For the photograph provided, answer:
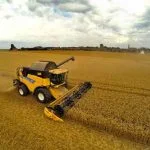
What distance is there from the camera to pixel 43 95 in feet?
40.9

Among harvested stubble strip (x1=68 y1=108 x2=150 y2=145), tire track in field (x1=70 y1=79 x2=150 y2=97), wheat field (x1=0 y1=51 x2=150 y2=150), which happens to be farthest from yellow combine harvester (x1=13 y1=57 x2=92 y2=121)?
tire track in field (x1=70 y1=79 x2=150 y2=97)

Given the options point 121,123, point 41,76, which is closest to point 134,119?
point 121,123

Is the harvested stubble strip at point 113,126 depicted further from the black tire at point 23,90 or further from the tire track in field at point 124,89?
the tire track in field at point 124,89

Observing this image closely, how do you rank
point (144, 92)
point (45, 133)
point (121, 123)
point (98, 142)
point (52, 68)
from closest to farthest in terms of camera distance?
point (98, 142) < point (45, 133) < point (121, 123) < point (52, 68) < point (144, 92)

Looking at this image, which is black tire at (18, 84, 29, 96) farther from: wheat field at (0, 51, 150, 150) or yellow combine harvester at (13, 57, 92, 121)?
wheat field at (0, 51, 150, 150)

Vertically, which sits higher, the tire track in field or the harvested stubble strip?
the tire track in field

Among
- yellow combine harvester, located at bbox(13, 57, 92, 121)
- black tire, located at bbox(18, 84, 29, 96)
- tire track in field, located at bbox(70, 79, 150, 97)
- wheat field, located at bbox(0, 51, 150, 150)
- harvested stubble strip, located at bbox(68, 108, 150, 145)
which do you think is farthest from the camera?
tire track in field, located at bbox(70, 79, 150, 97)

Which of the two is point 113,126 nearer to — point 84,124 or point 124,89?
point 84,124

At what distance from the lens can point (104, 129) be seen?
32.4ft

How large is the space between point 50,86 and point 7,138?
4.14 metres

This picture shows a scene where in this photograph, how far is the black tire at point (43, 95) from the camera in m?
12.4

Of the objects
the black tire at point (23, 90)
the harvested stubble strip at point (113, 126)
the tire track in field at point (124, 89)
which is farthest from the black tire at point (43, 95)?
the tire track in field at point (124, 89)

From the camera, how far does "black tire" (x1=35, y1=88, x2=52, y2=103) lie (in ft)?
40.7

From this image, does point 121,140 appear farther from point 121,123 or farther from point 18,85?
point 18,85
